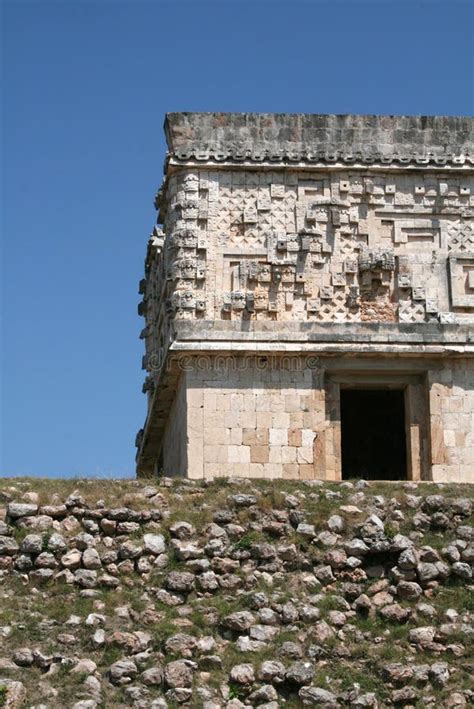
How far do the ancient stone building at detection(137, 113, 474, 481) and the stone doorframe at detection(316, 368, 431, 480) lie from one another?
0.02 meters

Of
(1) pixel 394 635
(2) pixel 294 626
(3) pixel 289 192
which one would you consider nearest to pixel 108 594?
(2) pixel 294 626

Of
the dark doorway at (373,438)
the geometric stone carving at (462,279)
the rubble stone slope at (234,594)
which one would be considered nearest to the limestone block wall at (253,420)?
the geometric stone carving at (462,279)

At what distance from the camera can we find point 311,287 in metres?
23.0

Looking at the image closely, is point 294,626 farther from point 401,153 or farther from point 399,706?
point 401,153

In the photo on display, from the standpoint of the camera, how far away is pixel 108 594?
674 inches

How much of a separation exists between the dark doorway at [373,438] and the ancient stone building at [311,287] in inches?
190

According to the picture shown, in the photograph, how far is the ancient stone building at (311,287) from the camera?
22328 millimetres

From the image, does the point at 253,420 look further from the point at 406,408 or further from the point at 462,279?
the point at 462,279

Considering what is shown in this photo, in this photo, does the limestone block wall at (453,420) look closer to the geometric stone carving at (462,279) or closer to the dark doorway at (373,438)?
the geometric stone carving at (462,279)

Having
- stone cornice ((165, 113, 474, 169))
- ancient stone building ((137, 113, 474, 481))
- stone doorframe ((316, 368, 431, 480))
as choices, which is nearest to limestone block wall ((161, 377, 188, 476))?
ancient stone building ((137, 113, 474, 481))

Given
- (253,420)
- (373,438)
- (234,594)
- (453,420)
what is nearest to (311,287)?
(253,420)

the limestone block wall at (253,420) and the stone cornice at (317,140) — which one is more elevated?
the stone cornice at (317,140)

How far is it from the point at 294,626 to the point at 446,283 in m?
7.93

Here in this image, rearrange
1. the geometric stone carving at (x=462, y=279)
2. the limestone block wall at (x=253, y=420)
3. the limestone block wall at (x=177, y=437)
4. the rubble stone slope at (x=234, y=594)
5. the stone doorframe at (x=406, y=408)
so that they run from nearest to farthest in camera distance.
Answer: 1. the rubble stone slope at (x=234, y=594)
2. the limestone block wall at (x=253, y=420)
3. the stone doorframe at (x=406, y=408)
4. the limestone block wall at (x=177, y=437)
5. the geometric stone carving at (x=462, y=279)
